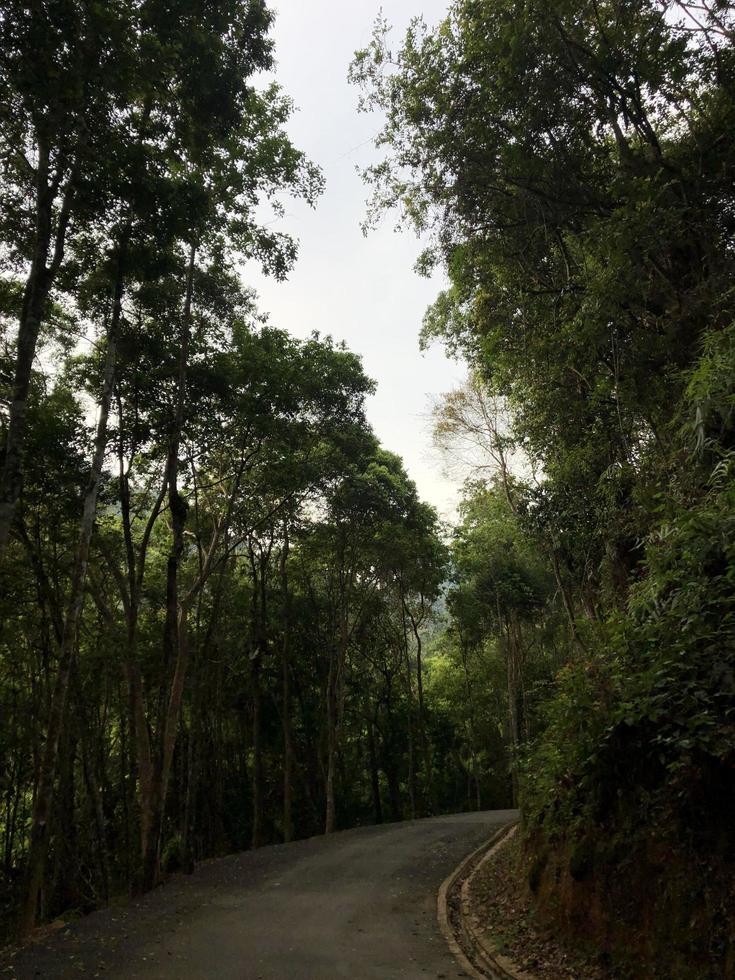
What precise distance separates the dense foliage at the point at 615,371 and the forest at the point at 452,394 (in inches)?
1.7

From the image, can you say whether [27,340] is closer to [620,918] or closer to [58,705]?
[58,705]

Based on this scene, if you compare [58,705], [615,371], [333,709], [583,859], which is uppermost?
[615,371]

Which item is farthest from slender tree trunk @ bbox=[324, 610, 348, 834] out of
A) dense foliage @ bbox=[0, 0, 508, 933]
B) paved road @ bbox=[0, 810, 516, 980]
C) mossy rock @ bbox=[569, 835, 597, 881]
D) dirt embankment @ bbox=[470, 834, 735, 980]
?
mossy rock @ bbox=[569, 835, 597, 881]

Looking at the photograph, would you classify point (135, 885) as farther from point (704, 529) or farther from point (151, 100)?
point (151, 100)

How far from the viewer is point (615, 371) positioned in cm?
814

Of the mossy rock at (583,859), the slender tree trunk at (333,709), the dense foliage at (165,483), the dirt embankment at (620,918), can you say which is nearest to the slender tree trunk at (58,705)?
the dense foliage at (165,483)

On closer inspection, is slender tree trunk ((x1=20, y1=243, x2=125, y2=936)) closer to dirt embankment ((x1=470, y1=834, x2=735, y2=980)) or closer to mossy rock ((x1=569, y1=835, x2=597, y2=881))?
dirt embankment ((x1=470, y1=834, x2=735, y2=980))

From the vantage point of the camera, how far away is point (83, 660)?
45.6ft

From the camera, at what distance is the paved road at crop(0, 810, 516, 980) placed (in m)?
5.80

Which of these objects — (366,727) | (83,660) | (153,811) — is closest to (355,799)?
(366,727)

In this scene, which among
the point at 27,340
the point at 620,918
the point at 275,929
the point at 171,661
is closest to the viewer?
the point at 620,918

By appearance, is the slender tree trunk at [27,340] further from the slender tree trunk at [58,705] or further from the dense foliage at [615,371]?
the dense foliage at [615,371]

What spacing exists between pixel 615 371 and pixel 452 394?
9919 millimetres

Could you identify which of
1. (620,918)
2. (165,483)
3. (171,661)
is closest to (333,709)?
(171,661)
